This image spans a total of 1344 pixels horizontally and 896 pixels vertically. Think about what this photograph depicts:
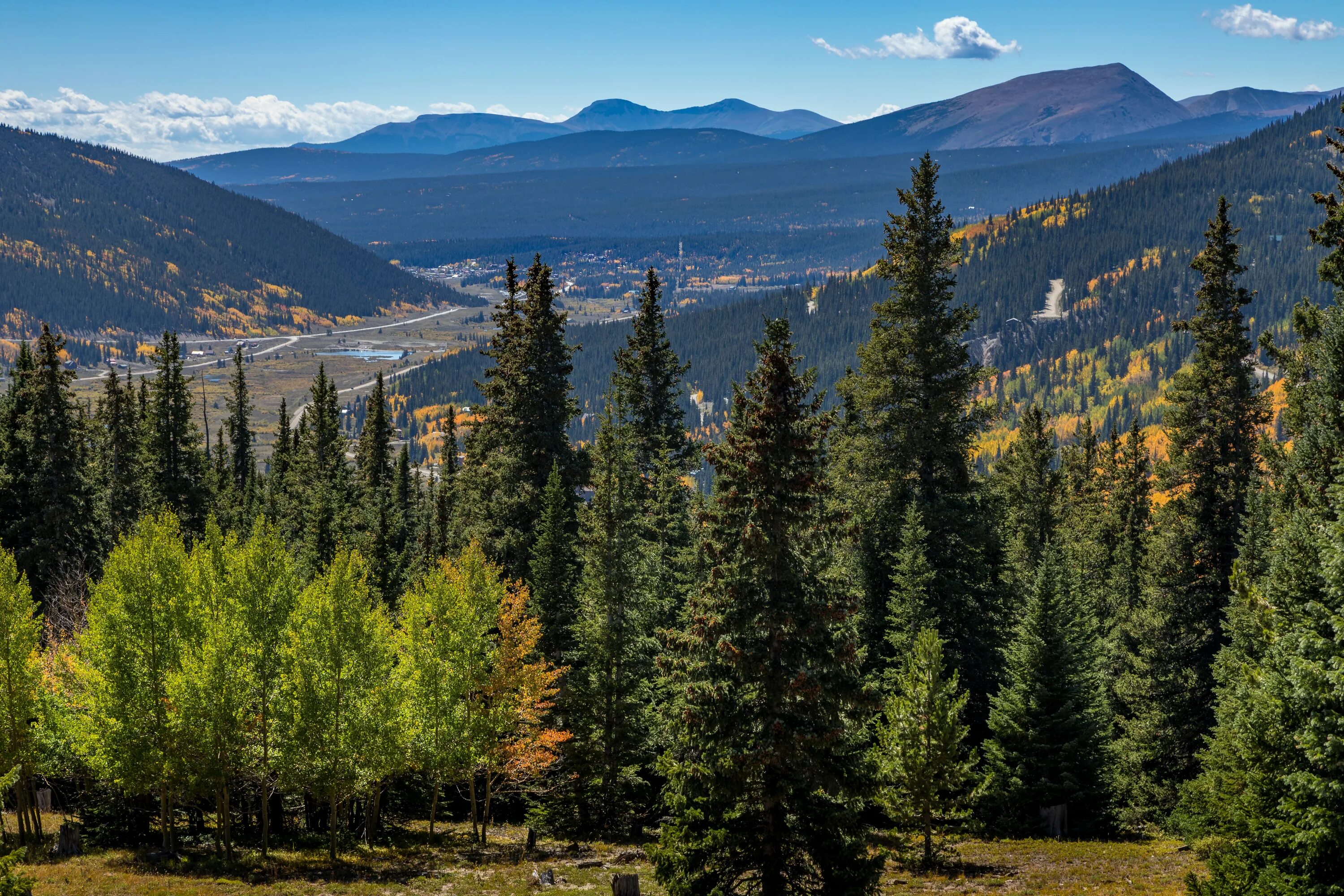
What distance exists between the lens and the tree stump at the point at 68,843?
31.5 metres

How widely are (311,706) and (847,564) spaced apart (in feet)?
67.6

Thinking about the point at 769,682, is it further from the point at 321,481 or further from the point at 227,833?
the point at 321,481

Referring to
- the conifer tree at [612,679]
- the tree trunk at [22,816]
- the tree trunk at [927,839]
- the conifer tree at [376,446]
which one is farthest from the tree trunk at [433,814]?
the conifer tree at [376,446]

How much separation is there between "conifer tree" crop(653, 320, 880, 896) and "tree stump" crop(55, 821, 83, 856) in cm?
2108

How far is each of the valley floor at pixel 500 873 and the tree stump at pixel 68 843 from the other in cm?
54

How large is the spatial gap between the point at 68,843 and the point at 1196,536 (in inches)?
1687

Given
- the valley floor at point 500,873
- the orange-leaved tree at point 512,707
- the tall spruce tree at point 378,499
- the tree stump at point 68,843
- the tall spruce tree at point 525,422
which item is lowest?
the valley floor at point 500,873

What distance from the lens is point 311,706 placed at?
1201 inches

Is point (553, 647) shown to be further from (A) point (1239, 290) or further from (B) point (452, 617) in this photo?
(A) point (1239, 290)

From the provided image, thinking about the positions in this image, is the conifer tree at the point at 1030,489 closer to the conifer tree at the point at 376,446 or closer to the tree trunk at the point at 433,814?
the tree trunk at the point at 433,814

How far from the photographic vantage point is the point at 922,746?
3184 cm

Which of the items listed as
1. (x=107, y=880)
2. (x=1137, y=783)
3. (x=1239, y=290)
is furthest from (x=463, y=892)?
(x=1239, y=290)

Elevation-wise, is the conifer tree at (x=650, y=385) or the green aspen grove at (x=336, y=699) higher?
the conifer tree at (x=650, y=385)

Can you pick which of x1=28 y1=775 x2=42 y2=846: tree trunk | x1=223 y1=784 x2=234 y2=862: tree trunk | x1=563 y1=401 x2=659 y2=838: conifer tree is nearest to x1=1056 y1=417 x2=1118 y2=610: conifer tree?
x1=563 y1=401 x2=659 y2=838: conifer tree
